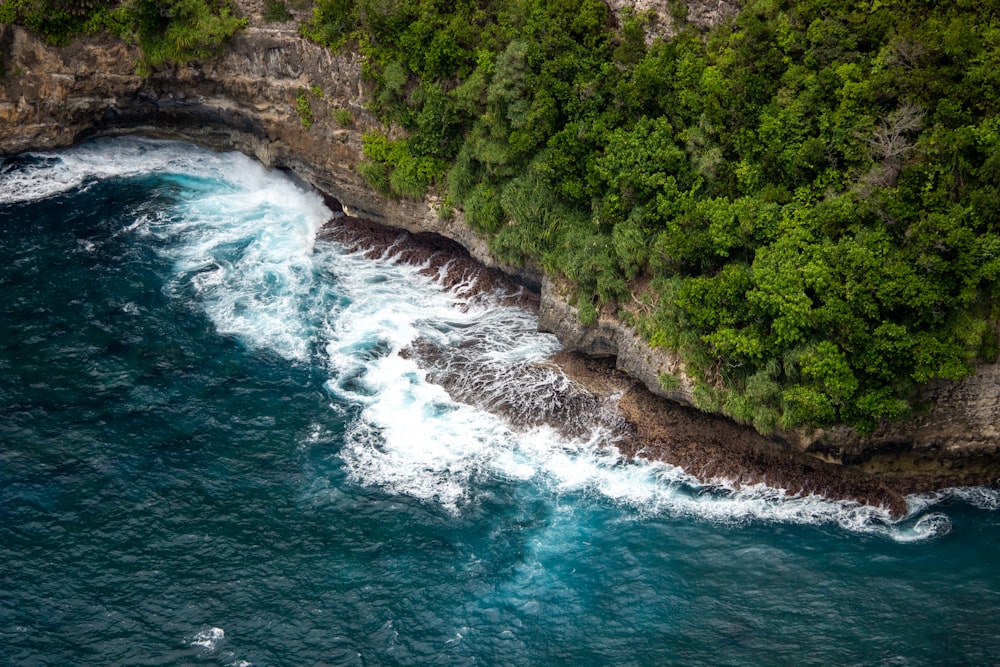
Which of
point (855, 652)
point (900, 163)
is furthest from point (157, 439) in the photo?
point (900, 163)

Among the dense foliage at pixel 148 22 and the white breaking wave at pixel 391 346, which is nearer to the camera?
the white breaking wave at pixel 391 346

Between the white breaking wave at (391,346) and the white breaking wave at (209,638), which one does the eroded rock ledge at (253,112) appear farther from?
the white breaking wave at (209,638)

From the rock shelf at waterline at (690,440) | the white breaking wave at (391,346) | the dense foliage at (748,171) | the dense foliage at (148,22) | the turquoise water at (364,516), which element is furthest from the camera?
the dense foliage at (148,22)

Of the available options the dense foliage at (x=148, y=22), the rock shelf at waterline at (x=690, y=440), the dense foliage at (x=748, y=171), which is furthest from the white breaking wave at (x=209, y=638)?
the dense foliage at (x=148, y=22)

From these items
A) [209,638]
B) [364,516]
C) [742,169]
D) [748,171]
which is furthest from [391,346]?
[748,171]

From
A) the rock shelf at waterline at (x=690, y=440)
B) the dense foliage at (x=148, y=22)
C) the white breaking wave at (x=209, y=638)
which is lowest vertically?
the white breaking wave at (x=209, y=638)

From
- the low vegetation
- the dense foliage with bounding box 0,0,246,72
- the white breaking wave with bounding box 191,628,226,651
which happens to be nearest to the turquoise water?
the white breaking wave with bounding box 191,628,226,651

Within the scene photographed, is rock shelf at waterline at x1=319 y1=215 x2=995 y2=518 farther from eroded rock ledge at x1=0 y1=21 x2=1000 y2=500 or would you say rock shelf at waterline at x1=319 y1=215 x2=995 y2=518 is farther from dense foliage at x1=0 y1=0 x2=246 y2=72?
dense foliage at x1=0 y1=0 x2=246 y2=72
